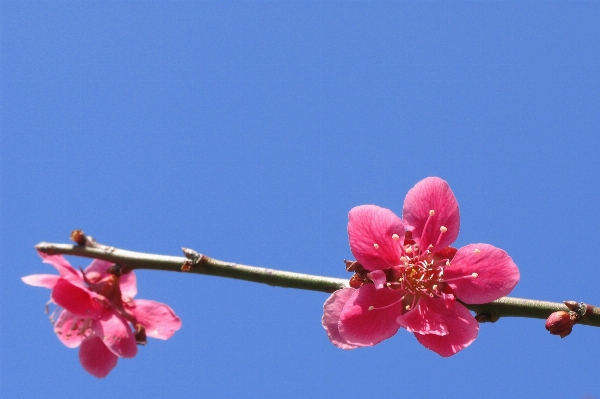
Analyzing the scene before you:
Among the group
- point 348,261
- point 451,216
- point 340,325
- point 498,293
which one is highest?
point 451,216

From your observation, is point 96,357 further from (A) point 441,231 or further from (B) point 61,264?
(A) point 441,231

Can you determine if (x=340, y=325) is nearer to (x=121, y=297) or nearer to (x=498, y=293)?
(x=498, y=293)

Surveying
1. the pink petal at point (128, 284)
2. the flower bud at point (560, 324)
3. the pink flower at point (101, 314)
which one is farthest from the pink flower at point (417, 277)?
the pink petal at point (128, 284)

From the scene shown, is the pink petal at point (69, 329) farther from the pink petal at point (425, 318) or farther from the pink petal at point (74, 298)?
the pink petal at point (425, 318)

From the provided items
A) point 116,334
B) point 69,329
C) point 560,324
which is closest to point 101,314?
point 116,334

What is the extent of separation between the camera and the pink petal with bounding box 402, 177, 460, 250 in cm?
237

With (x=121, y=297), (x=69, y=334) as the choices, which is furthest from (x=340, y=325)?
(x=69, y=334)

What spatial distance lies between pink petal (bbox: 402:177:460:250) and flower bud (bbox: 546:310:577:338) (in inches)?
21.5

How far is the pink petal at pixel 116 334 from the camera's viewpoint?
2527mm

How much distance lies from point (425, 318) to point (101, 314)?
59.7 inches

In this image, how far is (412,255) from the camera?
2443 mm

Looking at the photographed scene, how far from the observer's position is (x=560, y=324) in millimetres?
2039

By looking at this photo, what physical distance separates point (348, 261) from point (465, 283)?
516mm

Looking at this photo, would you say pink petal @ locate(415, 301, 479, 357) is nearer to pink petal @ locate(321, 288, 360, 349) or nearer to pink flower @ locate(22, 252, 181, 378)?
pink petal @ locate(321, 288, 360, 349)
